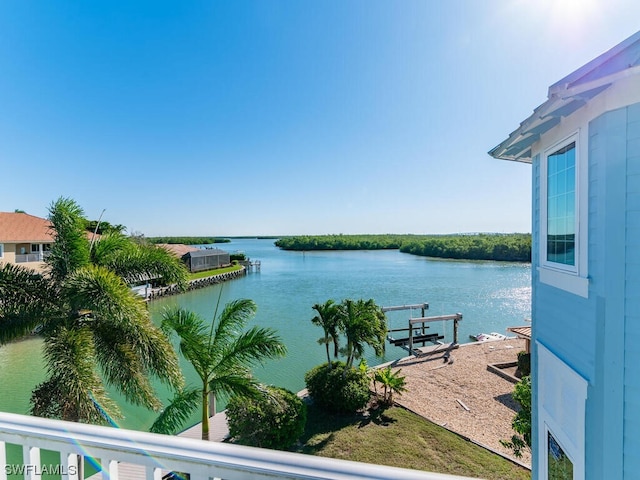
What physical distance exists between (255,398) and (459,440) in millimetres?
5424

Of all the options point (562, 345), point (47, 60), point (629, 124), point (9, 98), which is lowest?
point (562, 345)

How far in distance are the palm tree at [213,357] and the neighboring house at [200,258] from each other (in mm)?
33214

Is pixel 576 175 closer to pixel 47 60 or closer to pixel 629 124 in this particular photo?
pixel 629 124

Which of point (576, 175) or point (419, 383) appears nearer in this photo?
point (576, 175)

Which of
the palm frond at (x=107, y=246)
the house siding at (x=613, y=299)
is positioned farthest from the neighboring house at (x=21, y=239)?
the house siding at (x=613, y=299)

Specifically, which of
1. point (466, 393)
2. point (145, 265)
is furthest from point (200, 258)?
point (466, 393)

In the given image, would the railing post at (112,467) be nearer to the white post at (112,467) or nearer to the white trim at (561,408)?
the white post at (112,467)

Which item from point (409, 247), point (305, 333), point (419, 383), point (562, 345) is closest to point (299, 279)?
point (305, 333)

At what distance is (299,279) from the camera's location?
4425 cm

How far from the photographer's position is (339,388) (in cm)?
975

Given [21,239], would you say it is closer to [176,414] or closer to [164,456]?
[176,414]

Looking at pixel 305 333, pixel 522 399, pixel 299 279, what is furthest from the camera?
pixel 299 279

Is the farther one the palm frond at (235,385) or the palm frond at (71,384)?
the palm frond at (235,385)

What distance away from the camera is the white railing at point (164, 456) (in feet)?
3.63
